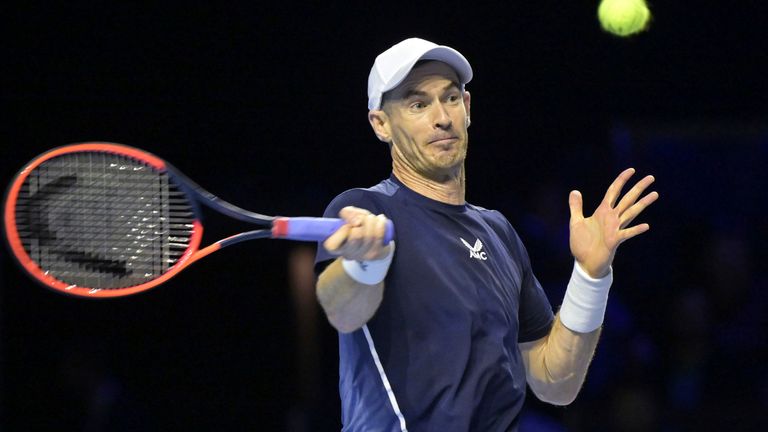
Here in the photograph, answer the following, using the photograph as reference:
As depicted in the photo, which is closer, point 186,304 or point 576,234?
point 576,234

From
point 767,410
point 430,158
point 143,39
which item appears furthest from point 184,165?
point 767,410

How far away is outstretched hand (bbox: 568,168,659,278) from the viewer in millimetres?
2256

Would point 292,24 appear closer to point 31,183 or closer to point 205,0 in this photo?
point 205,0

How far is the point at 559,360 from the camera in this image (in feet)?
7.80

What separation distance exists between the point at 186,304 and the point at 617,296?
157cm

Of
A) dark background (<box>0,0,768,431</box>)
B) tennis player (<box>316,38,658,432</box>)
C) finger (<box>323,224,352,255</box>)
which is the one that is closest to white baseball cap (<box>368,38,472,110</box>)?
tennis player (<box>316,38,658,432</box>)

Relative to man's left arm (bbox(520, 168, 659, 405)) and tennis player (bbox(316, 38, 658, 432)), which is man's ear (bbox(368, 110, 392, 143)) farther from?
man's left arm (bbox(520, 168, 659, 405))

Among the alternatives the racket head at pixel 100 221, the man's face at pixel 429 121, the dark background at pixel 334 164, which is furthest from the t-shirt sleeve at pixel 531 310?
the dark background at pixel 334 164

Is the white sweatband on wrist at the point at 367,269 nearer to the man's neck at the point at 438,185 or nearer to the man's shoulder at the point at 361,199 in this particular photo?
the man's shoulder at the point at 361,199

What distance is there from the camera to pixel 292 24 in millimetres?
4152

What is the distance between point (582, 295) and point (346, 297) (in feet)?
1.86

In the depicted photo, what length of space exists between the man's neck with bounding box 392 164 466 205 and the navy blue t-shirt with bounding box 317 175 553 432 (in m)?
0.03

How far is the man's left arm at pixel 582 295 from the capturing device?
7.42 feet

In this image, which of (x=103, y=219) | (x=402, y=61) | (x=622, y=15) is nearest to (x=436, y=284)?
(x=402, y=61)
